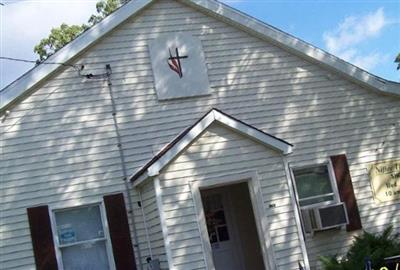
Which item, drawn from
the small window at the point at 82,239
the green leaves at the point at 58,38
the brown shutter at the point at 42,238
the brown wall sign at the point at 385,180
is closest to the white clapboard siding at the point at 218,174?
the small window at the point at 82,239

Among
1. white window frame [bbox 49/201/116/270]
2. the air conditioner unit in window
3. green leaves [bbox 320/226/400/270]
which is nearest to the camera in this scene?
green leaves [bbox 320/226/400/270]

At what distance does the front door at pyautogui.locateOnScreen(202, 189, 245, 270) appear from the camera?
13008mm

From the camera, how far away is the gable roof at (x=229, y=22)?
37.2ft

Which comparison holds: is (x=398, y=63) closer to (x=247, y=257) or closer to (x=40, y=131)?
(x=247, y=257)

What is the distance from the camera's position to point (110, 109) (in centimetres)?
1193

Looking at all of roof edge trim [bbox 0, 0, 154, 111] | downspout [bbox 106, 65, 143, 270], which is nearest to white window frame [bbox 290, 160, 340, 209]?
downspout [bbox 106, 65, 143, 270]

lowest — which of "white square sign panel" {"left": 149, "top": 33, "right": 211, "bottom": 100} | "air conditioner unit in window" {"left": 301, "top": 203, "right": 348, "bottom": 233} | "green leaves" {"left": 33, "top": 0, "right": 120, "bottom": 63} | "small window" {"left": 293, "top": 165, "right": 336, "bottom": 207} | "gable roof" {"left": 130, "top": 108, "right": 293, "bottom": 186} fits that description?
"air conditioner unit in window" {"left": 301, "top": 203, "right": 348, "bottom": 233}

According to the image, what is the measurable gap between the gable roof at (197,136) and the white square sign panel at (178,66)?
125 centimetres

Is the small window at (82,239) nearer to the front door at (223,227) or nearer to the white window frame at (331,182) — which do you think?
the front door at (223,227)

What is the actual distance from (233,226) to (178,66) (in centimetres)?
351

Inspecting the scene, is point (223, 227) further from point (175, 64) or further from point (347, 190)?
point (175, 64)

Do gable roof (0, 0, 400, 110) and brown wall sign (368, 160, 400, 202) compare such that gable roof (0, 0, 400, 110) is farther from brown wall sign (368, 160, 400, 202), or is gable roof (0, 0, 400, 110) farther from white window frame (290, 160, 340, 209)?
white window frame (290, 160, 340, 209)

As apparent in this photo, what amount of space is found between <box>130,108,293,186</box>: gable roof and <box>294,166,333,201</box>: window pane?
5.13 ft

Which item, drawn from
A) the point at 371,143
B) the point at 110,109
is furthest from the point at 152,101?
the point at 371,143
